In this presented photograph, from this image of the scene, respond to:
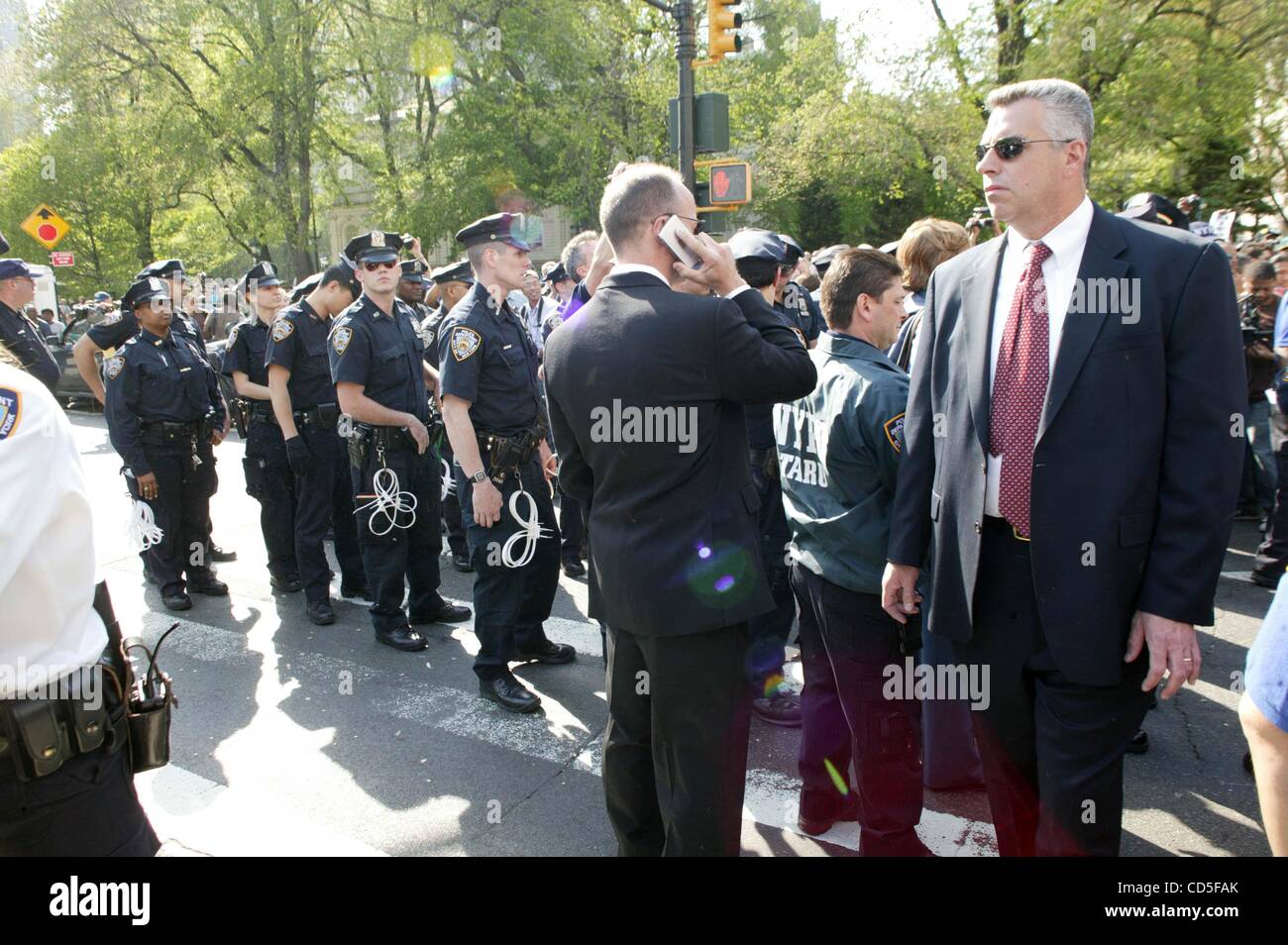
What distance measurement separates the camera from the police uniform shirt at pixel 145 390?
5801 millimetres

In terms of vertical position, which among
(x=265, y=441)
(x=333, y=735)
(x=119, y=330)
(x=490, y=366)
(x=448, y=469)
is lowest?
(x=333, y=735)

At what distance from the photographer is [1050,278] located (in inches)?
90.0

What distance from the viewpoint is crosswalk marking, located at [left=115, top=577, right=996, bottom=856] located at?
3285mm

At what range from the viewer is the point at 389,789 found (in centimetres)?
363

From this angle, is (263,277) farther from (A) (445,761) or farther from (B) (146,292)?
(A) (445,761)

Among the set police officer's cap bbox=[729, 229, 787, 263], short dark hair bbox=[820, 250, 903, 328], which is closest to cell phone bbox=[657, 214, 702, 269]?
short dark hair bbox=[820, 250, 903, 328]

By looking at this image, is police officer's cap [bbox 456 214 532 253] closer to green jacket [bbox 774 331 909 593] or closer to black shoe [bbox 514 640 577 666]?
green jacket [bbox 774 331 909 593]

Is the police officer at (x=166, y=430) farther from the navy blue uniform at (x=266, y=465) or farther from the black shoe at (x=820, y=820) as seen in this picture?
the black shoe at (x=820, y=820)

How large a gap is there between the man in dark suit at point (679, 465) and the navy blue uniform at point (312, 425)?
12.0 feet

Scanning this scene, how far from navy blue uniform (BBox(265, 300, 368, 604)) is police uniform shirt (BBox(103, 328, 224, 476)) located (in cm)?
72

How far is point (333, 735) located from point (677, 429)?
2.66 m

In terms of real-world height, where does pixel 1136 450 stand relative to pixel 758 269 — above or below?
below

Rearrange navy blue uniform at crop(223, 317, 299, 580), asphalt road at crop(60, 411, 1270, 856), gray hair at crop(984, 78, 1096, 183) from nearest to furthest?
gray hair at crop(984, 78, 1096, 183) < asphalt road at crop(60, 411, 1270, 856) < navy blue uniform at crop(223, 317, 299, 580)

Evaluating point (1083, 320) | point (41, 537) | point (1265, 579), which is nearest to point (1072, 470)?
point (1083, 320)
